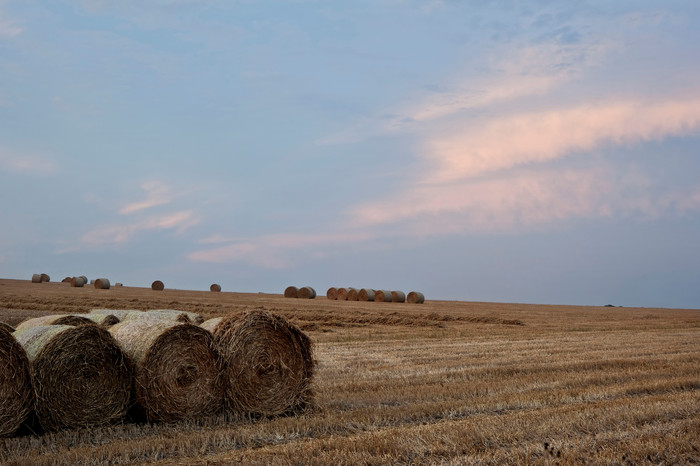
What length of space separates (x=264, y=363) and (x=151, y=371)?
4.73 ft

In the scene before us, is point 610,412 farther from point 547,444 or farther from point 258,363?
point 258,363

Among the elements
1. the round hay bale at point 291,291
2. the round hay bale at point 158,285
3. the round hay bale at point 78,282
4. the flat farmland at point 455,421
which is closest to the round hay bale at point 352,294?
the round hay bale at point 291,291

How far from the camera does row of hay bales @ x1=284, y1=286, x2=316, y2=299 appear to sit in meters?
44.7

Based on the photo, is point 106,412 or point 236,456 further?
point 106,412

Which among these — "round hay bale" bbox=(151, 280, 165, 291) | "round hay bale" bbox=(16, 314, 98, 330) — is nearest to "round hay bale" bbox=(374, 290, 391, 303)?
"round hay bale" bbox=(151, 280, 165, 291)

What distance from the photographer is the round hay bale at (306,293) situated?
1757 inches

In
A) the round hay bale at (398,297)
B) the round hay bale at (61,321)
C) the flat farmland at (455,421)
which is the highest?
the round hay bale at (398,297)

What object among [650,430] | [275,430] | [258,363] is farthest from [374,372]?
[650,430]

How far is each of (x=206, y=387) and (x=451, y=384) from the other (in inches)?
153

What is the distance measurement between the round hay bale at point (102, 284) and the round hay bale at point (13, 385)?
147 ft

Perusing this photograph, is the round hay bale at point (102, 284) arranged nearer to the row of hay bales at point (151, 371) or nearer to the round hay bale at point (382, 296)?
the round hay bale at point (382, 296)

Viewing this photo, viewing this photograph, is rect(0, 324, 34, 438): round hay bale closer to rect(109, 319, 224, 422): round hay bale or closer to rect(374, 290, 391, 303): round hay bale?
rect(109, 319, 224, 422): round hay bale

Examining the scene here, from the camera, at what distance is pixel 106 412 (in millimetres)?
7539

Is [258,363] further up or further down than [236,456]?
further up
